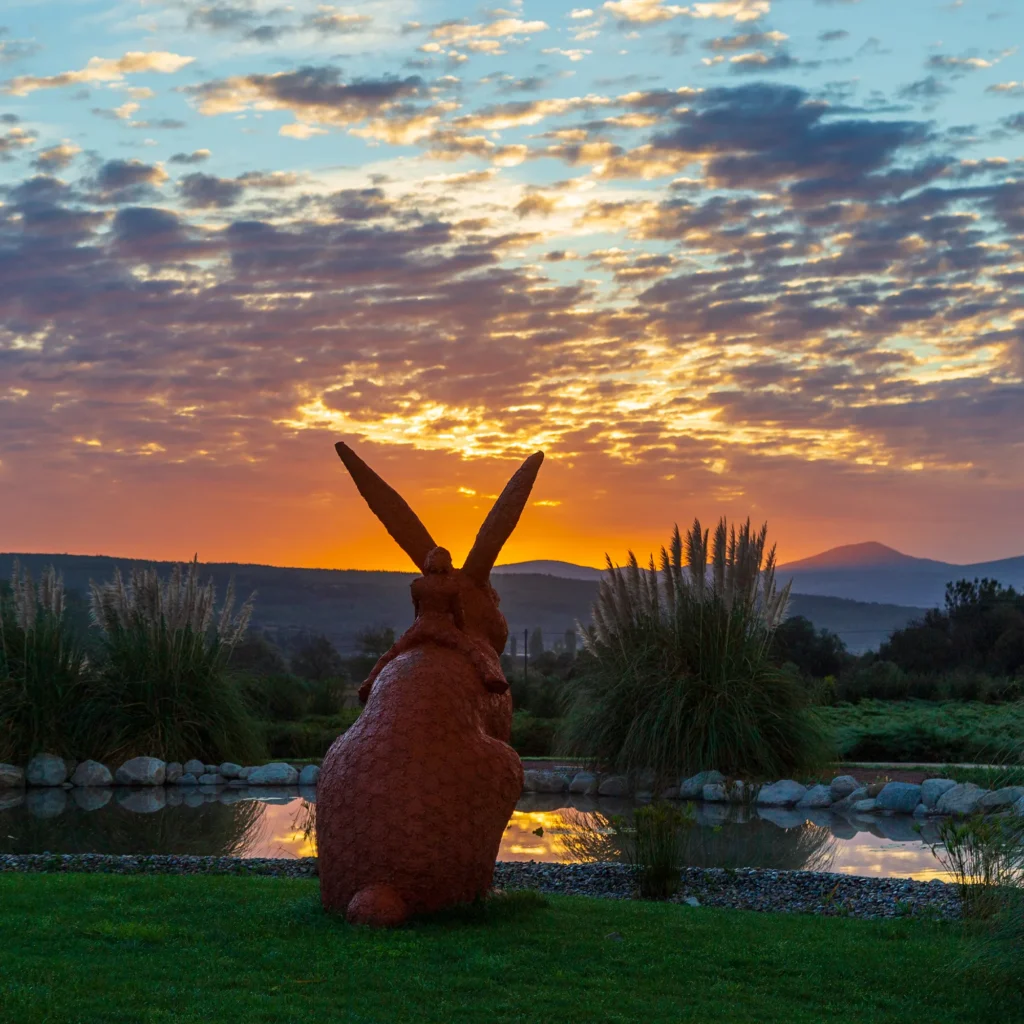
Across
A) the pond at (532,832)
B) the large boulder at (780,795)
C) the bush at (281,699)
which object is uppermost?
the bush at (281,699)

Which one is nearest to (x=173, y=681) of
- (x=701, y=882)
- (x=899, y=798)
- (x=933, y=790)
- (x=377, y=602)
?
(x=899, y=798)

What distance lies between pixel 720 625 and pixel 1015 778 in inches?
275

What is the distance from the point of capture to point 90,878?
714cm

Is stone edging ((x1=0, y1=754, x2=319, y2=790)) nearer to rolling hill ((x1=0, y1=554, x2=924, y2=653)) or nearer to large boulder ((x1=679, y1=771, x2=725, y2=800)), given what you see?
large boulder ((x1=679, y1=771, x2=725, y2=800))

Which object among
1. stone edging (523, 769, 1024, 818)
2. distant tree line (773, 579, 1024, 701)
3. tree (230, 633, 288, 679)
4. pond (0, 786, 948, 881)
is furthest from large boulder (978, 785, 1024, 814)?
tree (230, 633, 288, 679)

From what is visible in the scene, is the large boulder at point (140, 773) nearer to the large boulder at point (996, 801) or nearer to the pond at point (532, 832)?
the pond at point (532, 832)

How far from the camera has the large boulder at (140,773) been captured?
12.6 m

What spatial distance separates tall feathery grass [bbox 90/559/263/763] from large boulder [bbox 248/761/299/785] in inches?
29.8

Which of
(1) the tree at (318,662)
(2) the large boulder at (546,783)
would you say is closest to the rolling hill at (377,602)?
(1) the tree at (318,662)

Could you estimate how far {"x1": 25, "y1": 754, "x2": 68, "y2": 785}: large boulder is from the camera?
12.6 m

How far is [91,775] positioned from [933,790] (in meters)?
7.93

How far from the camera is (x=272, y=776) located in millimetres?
12773

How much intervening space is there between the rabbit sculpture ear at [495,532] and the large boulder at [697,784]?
5.20m

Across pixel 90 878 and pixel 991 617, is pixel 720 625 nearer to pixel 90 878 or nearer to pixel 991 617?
pixel 90 878
